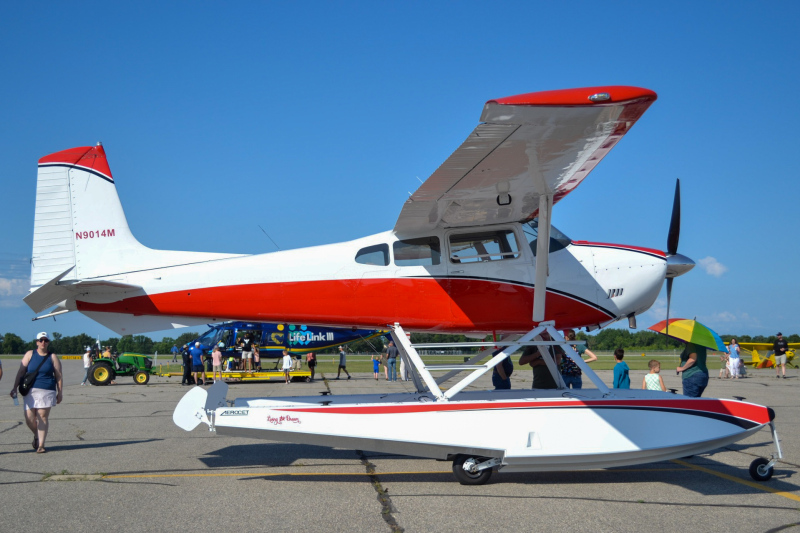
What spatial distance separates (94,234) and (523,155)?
5651 millimetres

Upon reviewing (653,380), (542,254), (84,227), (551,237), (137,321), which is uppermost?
(84,227)

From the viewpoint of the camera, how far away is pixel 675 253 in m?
8.48

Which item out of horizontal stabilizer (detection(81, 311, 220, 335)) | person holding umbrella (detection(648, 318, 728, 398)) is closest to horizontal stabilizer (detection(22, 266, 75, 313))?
horizontal stabilizer (detection(81, 311, 220, 335))

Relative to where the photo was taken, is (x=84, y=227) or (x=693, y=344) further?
(x=693, y=344)

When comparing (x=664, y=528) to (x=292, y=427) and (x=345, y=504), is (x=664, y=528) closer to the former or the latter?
(x=345, y=504)

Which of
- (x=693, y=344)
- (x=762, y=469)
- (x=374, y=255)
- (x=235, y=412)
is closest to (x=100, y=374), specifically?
(x=235, y=412)

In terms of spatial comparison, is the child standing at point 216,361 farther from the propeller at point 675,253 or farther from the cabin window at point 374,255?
the propeller at point 675,253

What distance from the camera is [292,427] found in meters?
6.56

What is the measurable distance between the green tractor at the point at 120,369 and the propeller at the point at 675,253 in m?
21.6

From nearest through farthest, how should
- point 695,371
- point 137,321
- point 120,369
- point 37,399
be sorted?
point 137,321 → point 37,399 → point 695,371 → point 120,369

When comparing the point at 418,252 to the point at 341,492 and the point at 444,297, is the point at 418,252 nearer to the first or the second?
the point at 444,297


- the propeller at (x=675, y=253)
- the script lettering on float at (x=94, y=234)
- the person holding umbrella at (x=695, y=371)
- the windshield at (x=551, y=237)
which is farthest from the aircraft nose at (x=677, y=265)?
the script lettering on float at (x=94, y=234)

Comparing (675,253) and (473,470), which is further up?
(675,253)

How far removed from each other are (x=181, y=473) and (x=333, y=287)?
9.43ft
